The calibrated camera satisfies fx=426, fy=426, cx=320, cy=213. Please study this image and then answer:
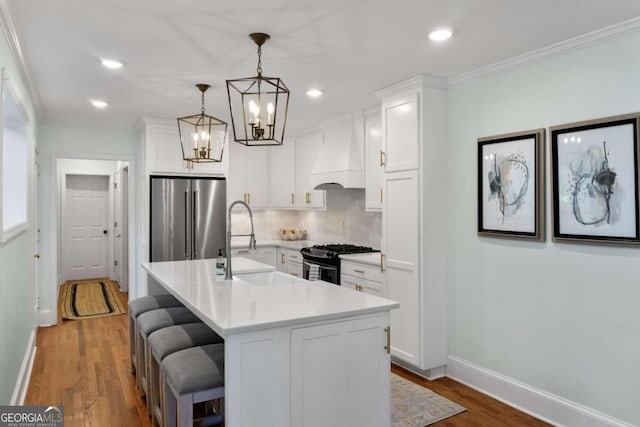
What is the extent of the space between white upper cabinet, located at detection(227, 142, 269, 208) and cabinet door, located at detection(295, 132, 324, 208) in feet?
Result: 1.98

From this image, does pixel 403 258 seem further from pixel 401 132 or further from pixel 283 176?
pixel 283 176

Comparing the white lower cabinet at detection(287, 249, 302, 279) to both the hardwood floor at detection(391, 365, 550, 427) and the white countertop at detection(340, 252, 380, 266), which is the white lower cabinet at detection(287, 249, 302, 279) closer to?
the white countertop at detection(340, 252, 380, 266)

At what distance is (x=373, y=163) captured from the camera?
446 centimetres

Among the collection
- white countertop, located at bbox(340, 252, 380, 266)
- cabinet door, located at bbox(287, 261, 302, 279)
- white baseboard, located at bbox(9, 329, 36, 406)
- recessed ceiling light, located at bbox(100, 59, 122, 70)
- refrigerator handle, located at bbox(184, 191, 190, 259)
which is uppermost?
recessed ceiling light, located at bbox(100, 59, 122, 70)

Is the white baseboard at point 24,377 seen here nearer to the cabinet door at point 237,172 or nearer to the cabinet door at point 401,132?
the cabinet door at point 237,172

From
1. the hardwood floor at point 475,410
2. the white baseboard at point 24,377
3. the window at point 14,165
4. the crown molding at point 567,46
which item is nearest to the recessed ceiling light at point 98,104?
the window at point 14,165

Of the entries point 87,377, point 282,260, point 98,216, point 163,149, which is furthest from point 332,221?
point 98,216

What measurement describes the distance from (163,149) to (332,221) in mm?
2342

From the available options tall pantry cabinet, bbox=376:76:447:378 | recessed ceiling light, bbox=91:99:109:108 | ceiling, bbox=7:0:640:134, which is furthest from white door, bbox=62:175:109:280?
tall pantry cabinet, bbox=376:76:447:378

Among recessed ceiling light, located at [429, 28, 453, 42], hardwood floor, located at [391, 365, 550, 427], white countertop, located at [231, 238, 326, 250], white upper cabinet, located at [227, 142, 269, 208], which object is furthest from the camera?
white upper cabinet, located at [227, 142, 269, 208]

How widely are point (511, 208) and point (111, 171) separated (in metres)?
7.83

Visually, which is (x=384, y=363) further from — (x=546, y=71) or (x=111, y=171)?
(x=111, y=171)

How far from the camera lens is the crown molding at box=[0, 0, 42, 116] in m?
2.23

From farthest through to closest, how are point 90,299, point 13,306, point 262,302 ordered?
point 90,299, point 13,306, point 262,302
